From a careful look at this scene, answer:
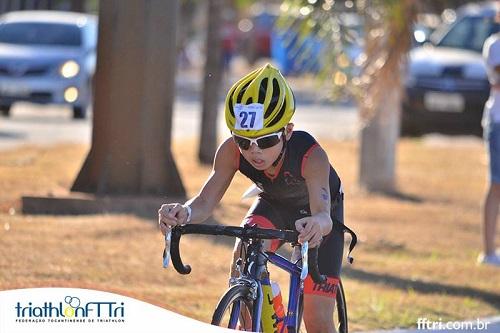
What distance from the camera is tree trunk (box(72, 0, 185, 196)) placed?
1170 centimetres

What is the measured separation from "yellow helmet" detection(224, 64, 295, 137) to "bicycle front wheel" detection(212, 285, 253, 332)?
0.62m

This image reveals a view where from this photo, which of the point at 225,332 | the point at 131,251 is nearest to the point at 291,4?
the point at 131,251

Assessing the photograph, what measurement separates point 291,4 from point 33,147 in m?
5.53

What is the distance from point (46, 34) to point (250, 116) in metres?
17.0

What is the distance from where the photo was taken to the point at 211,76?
650 inches

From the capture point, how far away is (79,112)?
2300 cm

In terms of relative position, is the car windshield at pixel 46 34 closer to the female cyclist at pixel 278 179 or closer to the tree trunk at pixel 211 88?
the tree trunk at pixel 211 88

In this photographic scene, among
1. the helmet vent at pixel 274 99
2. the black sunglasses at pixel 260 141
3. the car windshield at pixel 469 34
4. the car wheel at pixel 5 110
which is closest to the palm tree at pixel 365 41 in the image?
→ the car windshield at pixel 469 34

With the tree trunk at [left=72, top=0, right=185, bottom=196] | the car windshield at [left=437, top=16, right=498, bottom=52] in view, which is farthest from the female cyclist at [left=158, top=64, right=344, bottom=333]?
the car windshield at [left=437, top=16, right=498, bottom=52]

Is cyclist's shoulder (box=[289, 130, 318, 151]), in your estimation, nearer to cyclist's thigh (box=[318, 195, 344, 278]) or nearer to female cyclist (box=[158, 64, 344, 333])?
female cyclist (box=[158, 64, 344, 333])

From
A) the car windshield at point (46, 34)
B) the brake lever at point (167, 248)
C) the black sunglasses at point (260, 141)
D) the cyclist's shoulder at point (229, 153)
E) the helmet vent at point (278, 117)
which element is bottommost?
the car windshield at point (46, 34)

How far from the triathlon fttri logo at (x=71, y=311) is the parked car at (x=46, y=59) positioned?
15.6 meters

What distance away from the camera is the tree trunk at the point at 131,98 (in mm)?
11695

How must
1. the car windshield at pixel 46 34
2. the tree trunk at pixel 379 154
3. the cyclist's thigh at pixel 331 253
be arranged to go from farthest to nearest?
the car windshield at pixel 46 34
the tree trunk at pixel 379 154
the cyclist's thigh at pixel 331 253
